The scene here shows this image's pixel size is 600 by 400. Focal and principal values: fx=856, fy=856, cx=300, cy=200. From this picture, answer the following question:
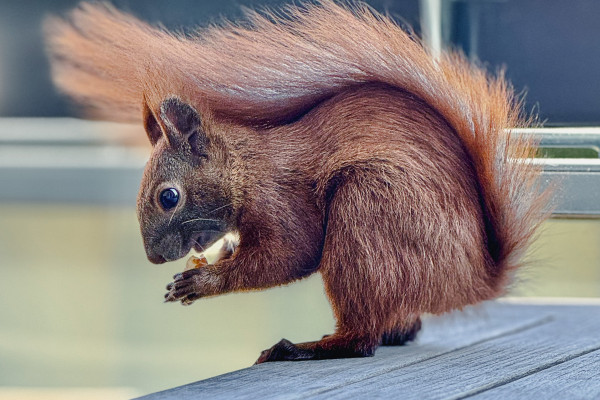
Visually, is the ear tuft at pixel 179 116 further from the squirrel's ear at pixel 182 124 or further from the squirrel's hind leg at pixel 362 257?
the squirrel's hind leg at pixel 362 257

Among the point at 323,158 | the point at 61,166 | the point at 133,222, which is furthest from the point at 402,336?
the point at 133,222

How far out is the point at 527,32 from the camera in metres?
1.20

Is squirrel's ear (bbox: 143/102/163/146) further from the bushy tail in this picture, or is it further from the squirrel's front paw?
the squirrel's front paw

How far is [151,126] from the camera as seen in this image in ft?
2.67

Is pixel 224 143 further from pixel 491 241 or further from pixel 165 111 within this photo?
pixel 491 241

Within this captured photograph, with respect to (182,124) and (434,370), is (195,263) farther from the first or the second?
(434,370)

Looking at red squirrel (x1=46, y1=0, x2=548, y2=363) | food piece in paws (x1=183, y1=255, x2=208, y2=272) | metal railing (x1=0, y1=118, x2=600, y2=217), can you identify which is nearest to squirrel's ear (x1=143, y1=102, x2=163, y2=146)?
red squirrel (x1=46, y1=0, x2=548, y2=363)

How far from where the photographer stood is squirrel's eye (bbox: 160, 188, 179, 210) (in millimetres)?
784

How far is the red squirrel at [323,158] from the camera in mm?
774

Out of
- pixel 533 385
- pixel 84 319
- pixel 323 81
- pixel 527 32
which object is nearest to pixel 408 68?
pixel 323 81


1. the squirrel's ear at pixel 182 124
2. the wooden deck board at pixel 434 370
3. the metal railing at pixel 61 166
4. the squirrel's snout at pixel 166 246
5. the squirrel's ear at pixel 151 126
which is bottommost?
the wooden deck board at pixel 434 370

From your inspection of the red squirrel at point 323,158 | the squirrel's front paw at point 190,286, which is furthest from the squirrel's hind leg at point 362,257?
the squirrel's front paw at point 190,286

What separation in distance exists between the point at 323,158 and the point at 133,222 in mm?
1462

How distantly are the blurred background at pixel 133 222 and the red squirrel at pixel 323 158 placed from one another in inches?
4.1
